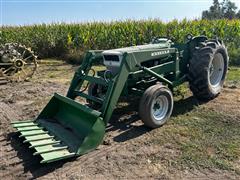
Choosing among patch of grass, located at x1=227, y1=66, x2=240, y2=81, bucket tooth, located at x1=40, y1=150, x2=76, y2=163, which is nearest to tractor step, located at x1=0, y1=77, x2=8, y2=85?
bucket tooth, located at x1=40, y1=150, x2=76, y2=163

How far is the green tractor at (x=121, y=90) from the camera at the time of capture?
459 cm

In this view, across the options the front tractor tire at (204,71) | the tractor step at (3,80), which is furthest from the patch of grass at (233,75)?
the tractor step at (3,80)

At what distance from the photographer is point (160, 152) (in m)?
4.60

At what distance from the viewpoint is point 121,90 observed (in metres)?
5.00

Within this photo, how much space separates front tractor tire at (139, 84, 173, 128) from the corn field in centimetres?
736

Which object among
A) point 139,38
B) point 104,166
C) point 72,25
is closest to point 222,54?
point 104,166

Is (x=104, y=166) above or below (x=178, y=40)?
below

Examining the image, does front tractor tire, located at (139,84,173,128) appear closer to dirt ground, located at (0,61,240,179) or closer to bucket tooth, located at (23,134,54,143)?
dirt ground, located at (0,61,240,179)

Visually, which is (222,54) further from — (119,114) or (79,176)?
(79,176)

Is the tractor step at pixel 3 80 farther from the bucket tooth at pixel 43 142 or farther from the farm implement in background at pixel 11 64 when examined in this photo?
the bucket tooth at pixel 43 142

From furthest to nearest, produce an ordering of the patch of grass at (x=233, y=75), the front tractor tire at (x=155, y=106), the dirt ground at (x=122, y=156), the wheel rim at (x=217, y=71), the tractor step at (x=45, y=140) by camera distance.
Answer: the patch of grass at (x=233, y=75) < the wheel rim at (x=217, y=71) < the front tractor tire at (x=155, y=106) < the tractor step at (x=45, y=140) < the dirt ground at (x=122, y=156)

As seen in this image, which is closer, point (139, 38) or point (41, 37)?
point (139, 38)

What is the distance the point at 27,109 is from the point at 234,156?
4.12 m

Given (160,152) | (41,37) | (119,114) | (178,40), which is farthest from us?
(41,37)
